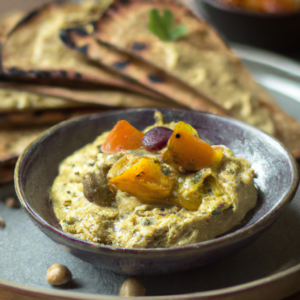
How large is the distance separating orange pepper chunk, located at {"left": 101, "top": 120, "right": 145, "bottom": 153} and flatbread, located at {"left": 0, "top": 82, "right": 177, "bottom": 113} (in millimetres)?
869

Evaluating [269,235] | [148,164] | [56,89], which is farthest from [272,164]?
[56,89]

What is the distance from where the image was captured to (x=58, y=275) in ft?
5.24

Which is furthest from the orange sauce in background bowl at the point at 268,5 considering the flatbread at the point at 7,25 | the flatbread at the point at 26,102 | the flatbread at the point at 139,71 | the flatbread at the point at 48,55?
the flatbread at the point at 26,102

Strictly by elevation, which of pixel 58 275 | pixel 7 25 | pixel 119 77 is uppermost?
pixel 119 77

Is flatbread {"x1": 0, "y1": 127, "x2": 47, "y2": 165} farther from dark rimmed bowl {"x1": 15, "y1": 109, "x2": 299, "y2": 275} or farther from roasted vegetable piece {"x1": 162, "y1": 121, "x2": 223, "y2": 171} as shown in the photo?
roasted vegetable piece {"x1": 162, "y1": 121, "x2": 223, "y2": 171}

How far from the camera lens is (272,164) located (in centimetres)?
186

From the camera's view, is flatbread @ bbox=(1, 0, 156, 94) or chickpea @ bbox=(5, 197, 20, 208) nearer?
chickpea @ bbox=(5, 197, 20, 208)

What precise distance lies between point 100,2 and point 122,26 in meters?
0.87

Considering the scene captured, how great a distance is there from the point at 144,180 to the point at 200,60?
1450 millimetres

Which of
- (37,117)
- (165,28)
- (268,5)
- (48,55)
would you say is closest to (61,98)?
(37,117)

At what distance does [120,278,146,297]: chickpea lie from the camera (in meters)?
1.51

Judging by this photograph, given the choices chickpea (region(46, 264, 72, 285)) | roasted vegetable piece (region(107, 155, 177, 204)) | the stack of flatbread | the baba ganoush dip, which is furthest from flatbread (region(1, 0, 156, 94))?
chickpea (region(46, 264, 72, 285))

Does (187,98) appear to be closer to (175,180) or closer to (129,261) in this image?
(175,180)

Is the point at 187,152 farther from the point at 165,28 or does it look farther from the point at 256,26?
the point at 256,26
